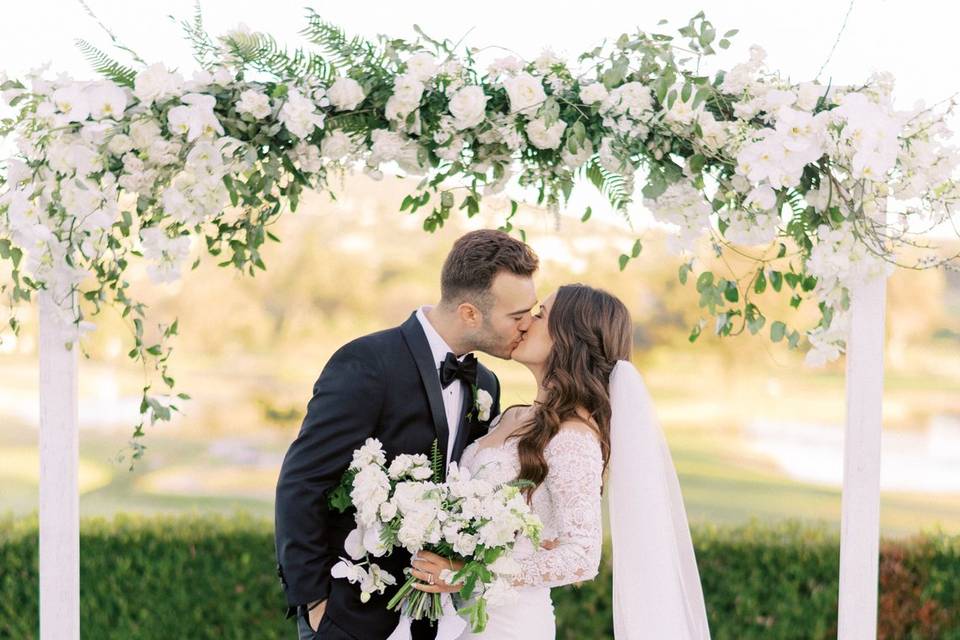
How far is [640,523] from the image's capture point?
10.5 ft

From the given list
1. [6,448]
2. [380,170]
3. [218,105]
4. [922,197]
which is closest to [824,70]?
[922,197]

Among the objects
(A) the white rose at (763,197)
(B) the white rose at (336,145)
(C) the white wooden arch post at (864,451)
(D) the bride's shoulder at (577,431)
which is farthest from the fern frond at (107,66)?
(C) the white wooden arch post at (864,451)

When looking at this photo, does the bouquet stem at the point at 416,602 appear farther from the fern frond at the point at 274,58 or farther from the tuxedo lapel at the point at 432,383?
the fern frond at the point at 274,58

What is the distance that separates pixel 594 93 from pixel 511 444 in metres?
1.10

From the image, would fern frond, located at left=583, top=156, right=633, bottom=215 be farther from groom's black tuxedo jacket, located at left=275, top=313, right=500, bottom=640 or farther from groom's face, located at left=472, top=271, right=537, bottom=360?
groom's black tuxedo jacket, located at left=275, top=313, right=500, bottom=640

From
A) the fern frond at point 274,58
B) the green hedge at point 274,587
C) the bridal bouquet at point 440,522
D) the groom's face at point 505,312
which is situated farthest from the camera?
the green hedge at point 274,587

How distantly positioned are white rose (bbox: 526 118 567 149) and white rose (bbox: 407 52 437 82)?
1.10 feet

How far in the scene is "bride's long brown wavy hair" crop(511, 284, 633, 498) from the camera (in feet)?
9.96

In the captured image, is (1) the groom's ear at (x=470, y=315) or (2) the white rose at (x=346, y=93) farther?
(1) the groom's ear at (x=470, y=315)

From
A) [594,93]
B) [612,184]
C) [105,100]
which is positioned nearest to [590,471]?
[612,184]

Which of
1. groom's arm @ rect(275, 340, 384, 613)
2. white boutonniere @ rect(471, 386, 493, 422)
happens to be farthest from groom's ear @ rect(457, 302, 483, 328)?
groom's arm @ rect(275, 340, 384, 613)

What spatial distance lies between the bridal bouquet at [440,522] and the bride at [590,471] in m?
0.15

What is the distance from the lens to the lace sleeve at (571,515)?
2859mm

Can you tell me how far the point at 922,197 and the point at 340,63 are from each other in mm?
1836
